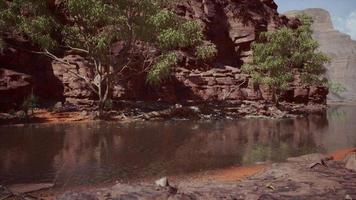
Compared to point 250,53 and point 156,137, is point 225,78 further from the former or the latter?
point 156,137

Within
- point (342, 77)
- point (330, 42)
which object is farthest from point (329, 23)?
point (342, 77)

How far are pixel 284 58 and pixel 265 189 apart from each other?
30.5 metres

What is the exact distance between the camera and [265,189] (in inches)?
316

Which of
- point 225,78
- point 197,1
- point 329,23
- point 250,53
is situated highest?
point 329,23

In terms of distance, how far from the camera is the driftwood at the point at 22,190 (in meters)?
7.35

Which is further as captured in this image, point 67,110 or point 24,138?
point 67,110

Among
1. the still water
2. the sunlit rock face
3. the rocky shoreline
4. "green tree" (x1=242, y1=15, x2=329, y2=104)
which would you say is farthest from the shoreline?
the sunlit rock face

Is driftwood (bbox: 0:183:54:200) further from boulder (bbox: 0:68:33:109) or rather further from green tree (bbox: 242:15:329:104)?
green tree (bbox: 242:15:329:104)

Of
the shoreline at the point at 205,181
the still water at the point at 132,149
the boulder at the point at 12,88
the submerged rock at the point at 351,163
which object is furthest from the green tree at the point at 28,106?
the submerged rock at the point at 351,163

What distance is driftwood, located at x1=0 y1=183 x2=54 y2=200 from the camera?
7.35 meters

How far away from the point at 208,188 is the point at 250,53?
39703 millimetres

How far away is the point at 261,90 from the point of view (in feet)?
136

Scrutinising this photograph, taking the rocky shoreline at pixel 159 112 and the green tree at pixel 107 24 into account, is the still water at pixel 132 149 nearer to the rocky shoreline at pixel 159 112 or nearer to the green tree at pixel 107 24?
the rocky shoreline at pixel 159 112

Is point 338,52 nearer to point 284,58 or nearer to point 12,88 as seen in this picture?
point 284,58
